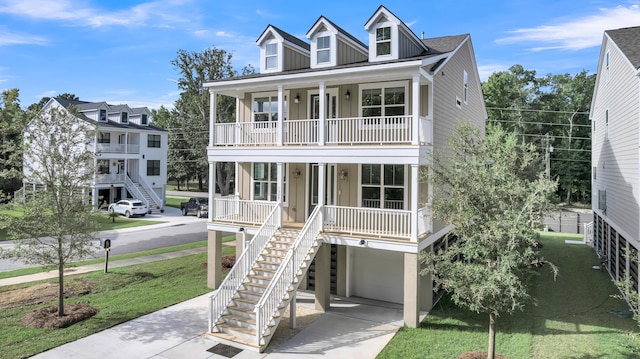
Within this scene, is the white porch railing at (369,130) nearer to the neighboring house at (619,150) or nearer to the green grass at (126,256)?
the neighboring house at (619,150)

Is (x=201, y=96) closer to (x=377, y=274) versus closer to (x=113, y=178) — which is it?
(x=113, y=178)

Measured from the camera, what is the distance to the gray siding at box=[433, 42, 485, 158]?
43.6ft

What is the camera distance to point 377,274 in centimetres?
1367

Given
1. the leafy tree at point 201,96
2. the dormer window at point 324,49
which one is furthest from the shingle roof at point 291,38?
the leafy tree at point 201,96

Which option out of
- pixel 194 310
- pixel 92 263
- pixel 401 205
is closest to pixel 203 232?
pixel 92 263

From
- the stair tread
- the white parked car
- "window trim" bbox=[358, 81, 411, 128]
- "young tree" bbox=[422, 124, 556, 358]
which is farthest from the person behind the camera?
the white parked car

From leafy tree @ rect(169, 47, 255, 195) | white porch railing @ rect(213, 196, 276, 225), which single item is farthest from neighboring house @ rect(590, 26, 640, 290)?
leafy tree @ rect(169, 47, 255, 195)

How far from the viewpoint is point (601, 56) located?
17.5m

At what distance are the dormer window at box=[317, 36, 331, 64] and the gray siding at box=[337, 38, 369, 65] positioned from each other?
1.18 feet

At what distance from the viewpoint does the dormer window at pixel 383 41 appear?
13259mm

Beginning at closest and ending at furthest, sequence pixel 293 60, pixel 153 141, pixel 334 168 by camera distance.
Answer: pixel 334 168 < pixel 293 60 < pixel 153 141

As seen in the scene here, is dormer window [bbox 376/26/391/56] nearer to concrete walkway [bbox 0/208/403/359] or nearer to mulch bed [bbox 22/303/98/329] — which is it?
concrete walkway [bbox 0/208/403/359]

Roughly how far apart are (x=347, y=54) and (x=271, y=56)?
10.2 feet

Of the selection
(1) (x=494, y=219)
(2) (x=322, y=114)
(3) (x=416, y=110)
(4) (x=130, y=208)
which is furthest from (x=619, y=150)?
(4) (x=130, y=208)
